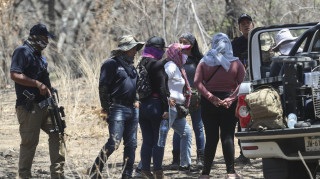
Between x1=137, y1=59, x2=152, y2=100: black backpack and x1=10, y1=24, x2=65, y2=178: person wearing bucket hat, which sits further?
x1=137, y1=59, x2=152, y2=100: black backpack

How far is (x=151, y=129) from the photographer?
7855 mm

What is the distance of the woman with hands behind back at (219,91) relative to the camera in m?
7.61

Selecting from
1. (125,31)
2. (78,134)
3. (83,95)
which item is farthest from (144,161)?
(125,31)

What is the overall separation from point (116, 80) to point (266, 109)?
183cm

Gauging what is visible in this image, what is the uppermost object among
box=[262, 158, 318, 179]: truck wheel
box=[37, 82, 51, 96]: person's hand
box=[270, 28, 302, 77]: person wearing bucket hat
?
box=[270, 28, 302, 77]: person wearing bucket hat

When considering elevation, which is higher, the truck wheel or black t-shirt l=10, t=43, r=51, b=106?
black t-shirt l=10, t=43, r=51, b=106

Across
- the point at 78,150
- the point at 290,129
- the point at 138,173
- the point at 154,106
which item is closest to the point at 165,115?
the point at 154,106

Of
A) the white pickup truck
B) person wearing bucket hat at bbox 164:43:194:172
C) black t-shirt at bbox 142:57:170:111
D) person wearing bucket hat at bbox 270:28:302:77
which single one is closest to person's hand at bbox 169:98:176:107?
person wearing bucket hat at bbox 164:43:194:172

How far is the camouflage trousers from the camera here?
7.41 metres

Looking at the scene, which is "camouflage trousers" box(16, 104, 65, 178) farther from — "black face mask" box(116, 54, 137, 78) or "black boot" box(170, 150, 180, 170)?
"black boot" box(170, 150, 180, 170)

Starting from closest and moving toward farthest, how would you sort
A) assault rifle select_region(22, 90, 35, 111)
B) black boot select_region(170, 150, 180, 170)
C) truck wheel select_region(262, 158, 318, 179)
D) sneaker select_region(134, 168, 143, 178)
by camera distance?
truck wheel select_region(262, 158, 318, 179) → assault rifle select_region(22, 90, 35, 111) → sneaker select_region(134, 168, 143, 178) → black boot select_region(170, 150, 180, 170)

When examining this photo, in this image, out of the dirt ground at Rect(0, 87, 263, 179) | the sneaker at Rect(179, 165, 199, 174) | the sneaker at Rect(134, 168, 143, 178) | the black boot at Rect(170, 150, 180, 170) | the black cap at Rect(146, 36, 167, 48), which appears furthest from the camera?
the black boot at Rect(170, 150, 180, 170)

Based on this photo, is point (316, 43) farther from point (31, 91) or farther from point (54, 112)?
point (31, 91)

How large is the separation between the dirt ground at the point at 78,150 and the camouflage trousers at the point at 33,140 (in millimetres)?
199
